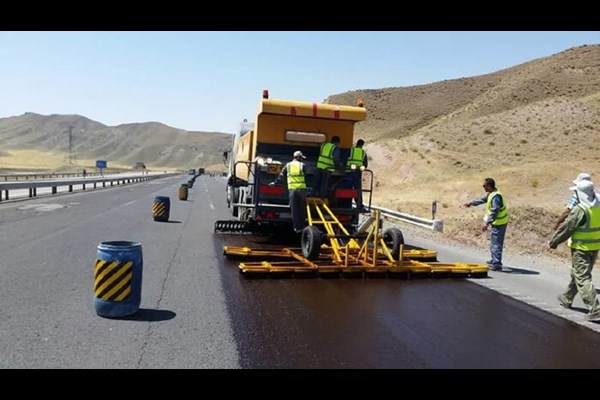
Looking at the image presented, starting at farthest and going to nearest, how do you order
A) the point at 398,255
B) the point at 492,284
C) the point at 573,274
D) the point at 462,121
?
the point at 462,121
the point at 398,255
the point at 492,284
the point at 573,274

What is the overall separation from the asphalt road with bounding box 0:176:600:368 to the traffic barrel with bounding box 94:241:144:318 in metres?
0.14

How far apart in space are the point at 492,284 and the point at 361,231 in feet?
9.17

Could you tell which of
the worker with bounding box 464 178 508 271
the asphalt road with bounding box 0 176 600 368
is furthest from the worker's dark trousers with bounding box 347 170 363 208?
the asphalt road with bounding box 0 176 600 368

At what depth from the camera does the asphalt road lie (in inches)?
221

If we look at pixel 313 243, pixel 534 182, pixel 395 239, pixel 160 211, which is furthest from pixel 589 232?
pixel 534 182

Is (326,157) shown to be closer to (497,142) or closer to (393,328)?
(393,328)

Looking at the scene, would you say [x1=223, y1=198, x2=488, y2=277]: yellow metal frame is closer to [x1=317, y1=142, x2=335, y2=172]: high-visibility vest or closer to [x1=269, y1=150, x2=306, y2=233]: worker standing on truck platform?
[x1=269, y1=150, x2=306, y2=233]: worker standing on truck platform

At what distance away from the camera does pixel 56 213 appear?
69.6 feet

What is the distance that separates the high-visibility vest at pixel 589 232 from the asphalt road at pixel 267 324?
1.06 m

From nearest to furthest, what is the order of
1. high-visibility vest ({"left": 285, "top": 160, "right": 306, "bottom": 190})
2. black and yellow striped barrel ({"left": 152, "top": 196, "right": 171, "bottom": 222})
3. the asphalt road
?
the asphalt road, high-visibility vest ({"left": 285, "top": 160, "right": 306, "bottom": 190}), black and yellow striped barrel ({"left": 152, "top": 196, "right": 171, "bottom": 222})

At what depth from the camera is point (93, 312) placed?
7.18 m

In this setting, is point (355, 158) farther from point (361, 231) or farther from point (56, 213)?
point (56, 213)
